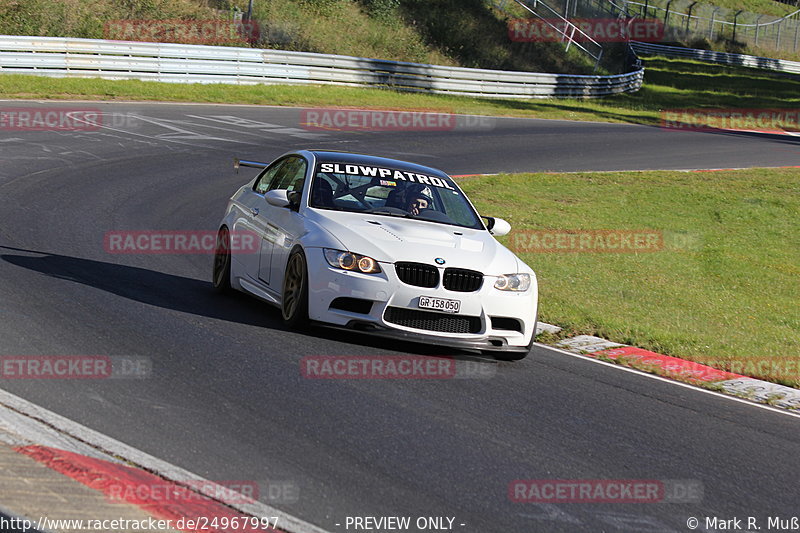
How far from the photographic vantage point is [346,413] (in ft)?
22.8

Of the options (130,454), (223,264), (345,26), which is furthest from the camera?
(345,26)

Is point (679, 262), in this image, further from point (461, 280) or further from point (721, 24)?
point (721, 24)

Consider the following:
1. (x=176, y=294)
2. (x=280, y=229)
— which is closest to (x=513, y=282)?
(x=280, y=229)

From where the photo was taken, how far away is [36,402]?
6.45m

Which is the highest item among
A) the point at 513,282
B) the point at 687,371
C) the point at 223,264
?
the point at 513,282

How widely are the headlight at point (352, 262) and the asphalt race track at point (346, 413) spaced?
2.14 feet

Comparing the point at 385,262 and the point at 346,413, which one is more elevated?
the point at 385,262

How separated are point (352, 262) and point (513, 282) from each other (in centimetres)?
138

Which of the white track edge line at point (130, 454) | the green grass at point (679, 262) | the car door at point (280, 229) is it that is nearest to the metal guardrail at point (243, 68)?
the green grass at point (679, 262)

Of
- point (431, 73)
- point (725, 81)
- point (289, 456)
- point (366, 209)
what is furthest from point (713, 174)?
point (725, 81)

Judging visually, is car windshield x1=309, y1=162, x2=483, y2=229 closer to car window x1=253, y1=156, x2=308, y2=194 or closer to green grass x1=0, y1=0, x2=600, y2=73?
car window x1=253, y1=156, x2=308, y2=194

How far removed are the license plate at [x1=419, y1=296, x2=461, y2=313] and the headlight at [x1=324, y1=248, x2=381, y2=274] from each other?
44 cm

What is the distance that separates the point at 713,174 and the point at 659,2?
62204 mm

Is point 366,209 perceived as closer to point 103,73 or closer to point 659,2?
point 103,73
